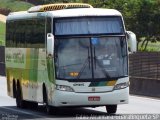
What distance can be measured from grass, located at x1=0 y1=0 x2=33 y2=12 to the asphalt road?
86.8 m

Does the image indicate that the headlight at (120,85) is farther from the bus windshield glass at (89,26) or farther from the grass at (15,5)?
the grass at (15,5)

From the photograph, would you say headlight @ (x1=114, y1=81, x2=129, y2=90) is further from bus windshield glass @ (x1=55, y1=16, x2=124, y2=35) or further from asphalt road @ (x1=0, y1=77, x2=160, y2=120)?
bus windshield glass @ (x1=55, y1=16, x2=124, y2=35)

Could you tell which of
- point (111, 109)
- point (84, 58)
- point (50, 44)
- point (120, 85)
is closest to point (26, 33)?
point (84, 58)

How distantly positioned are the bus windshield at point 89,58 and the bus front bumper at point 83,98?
0.46 meters

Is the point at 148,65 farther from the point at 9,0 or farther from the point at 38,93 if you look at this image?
the point at 9,0

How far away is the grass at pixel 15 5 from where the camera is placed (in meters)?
116

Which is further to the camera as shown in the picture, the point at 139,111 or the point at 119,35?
the point at 139,111

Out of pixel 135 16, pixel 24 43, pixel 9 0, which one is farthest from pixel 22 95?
pixel 9 0

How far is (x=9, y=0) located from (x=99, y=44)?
11112cm

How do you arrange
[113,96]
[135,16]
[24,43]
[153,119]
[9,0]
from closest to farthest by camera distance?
[153,119], [113,96], [24,43], [135,16], [9,0]

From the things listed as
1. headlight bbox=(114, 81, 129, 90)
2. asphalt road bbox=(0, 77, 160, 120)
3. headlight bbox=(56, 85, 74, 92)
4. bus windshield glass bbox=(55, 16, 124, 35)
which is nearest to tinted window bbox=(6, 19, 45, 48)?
bus windshield glass bbox=(55, 16, 124, 35)

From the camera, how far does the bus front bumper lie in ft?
64.2

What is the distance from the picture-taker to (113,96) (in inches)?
777

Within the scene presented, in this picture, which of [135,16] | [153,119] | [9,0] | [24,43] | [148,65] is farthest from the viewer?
[9,0]
